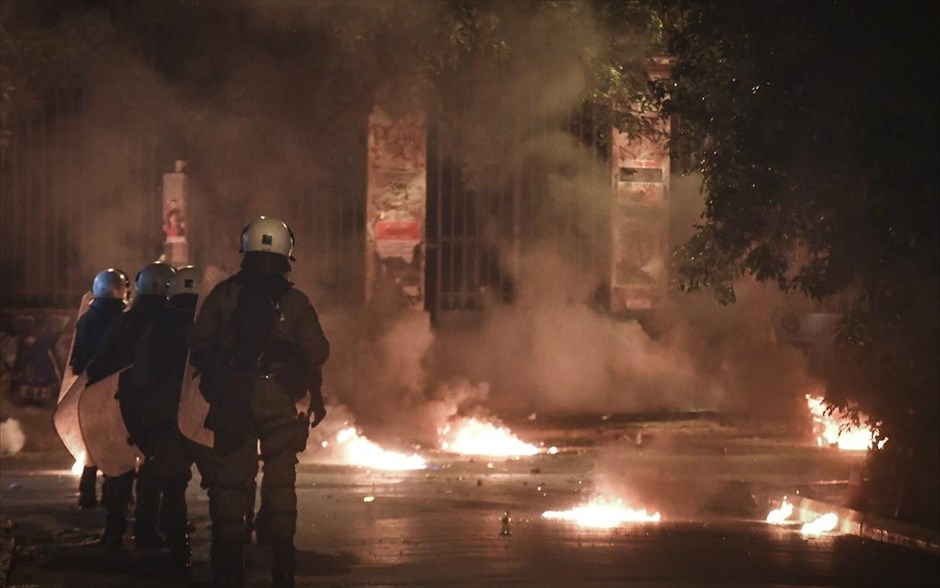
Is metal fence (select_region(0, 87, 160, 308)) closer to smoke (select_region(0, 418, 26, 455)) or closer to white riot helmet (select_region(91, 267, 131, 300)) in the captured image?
smoke (select_region(0, 418, 26, 455))

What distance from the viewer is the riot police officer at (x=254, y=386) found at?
7746 millimetres

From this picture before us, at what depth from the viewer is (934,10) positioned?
8672 mm

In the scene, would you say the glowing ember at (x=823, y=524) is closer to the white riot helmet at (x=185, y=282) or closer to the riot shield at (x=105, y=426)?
the white riot helmet at (x=185, y=282)

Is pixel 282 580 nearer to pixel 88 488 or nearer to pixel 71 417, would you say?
pixel 71 417

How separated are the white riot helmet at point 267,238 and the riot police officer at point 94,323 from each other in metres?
3.40

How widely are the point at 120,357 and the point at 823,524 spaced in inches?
220

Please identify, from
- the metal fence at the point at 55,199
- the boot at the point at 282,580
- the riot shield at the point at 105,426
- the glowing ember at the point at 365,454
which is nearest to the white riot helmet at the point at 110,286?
the riot shield at the point at 105,426

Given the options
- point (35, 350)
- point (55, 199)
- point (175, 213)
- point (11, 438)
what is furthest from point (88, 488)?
point (55, 199)

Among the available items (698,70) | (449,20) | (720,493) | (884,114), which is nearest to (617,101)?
(449,20)

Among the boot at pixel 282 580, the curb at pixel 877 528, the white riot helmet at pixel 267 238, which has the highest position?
the white riot helmet at pixel 267 238

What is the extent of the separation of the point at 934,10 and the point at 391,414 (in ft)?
39.3

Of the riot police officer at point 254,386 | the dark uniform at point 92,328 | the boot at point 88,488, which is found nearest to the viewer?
the riot police officer at point 254,386

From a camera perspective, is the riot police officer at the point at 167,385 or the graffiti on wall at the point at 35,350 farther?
the graffiti on wall at the point at 35,350

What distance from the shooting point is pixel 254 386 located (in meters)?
7.77
